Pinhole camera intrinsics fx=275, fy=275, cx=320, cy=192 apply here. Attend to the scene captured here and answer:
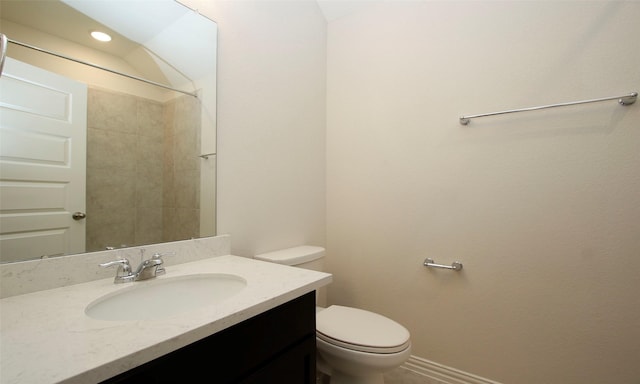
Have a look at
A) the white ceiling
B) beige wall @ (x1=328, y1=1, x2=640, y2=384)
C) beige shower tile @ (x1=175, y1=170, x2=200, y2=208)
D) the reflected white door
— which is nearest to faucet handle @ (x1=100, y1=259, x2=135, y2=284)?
the reflected white door

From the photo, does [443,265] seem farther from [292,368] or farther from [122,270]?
[122,270]

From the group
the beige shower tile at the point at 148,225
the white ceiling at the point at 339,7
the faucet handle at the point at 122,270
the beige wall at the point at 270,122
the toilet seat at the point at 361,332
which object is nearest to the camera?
the faucet handle at the point at 122,270

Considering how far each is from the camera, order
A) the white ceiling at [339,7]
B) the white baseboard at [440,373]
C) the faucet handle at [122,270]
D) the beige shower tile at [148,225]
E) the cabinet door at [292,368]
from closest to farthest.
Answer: the cabinet door at [292,368]
the faucet handle at [122,270]
the beige shower tile at [148,225]
the white baseboard at [440,373]
the white ceiling at [339,7]

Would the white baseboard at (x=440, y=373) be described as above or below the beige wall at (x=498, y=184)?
below

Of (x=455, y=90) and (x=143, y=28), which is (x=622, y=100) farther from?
(x=143, y=28)

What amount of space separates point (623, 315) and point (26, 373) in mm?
1862

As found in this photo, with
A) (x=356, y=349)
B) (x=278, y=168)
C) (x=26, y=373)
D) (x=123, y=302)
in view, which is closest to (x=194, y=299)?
(x=123, y=302)

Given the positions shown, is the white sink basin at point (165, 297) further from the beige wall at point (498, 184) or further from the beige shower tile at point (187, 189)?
the beige wall at point (498, 184)

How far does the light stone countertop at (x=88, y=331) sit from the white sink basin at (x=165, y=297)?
0.12 ft

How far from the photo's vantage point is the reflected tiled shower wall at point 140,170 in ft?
3.03

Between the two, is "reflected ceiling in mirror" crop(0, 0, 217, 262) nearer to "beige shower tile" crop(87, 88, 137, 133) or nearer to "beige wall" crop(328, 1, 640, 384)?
"beige shower tile" crop(87, 88, 137, 133)

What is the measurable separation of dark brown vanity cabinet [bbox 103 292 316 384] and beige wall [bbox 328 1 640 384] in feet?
3.14

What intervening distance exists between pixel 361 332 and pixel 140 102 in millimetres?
1290

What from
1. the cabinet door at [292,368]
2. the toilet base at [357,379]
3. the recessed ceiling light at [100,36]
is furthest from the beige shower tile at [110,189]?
the toilet base at [357,379]
